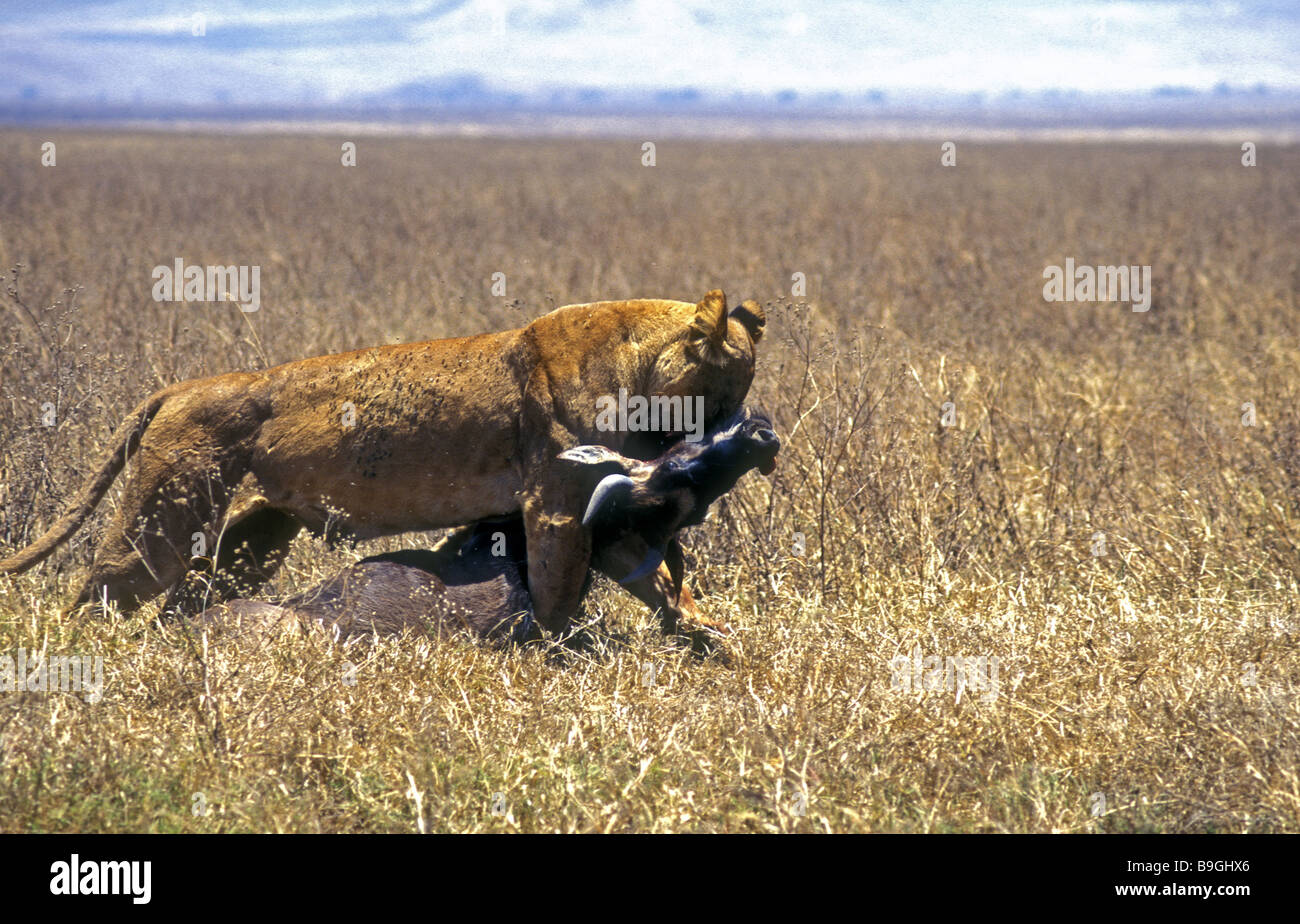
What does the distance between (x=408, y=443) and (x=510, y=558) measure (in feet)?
2.10

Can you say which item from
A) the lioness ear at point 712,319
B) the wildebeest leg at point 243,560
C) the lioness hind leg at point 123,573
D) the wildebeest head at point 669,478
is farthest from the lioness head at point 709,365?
the lioness hind leg at point 123,573

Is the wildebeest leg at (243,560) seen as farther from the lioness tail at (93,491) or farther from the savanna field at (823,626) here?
the lioness tail at (93,491)

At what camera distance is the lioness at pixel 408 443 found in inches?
179

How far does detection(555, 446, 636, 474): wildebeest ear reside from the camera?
4.36 metres

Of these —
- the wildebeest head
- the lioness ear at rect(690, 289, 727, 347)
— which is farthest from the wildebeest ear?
the lioness ear at rect(690, 289, 727, 347)

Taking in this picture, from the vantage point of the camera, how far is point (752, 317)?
4707mm

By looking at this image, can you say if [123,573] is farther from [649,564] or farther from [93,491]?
[649,564]

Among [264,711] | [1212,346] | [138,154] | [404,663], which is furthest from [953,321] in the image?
[138,154]

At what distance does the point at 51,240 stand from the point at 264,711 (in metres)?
11.6

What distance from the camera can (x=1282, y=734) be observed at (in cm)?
392

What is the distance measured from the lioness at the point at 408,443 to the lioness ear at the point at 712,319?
0.10m

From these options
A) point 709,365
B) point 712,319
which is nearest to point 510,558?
point 709,365

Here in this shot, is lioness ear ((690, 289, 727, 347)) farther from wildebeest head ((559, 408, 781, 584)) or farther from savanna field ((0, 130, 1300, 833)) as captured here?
savanna field ((0, 130, 1300, 833))
